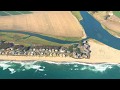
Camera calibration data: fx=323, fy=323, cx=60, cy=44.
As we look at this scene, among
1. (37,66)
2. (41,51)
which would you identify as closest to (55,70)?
(37,66)

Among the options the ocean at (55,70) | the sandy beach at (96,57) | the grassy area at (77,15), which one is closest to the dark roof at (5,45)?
the sandy beach at (96,57)

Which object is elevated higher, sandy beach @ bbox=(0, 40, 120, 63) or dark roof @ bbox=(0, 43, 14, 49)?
dark roof @ bbox=(0, 43, 14, 49)

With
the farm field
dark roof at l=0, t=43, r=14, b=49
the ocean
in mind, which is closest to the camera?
the ocean

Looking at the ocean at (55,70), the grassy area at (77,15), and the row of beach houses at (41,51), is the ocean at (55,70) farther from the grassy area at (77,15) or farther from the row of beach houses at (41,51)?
the grassy area at (77,15)

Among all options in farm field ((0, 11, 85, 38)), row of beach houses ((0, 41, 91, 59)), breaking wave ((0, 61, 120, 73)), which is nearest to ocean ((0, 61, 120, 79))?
breaking wave ((0, 61, 120, 73))

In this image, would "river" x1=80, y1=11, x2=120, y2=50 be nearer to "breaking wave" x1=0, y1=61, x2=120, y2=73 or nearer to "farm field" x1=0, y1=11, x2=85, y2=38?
"farm field" x1=0, y1=11, x2=85, y2=38
